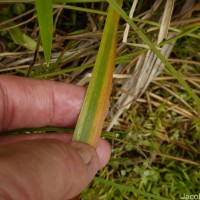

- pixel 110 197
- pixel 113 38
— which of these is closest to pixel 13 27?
pixel 113 38

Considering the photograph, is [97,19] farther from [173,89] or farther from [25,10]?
[173,89]

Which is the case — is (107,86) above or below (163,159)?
above

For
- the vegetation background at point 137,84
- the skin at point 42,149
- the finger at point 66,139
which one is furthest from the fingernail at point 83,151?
the vegetation background at point 137,84

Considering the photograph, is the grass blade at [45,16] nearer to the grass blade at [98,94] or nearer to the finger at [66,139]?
the grass blade at [98,94]

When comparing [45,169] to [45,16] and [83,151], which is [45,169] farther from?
[45,16]

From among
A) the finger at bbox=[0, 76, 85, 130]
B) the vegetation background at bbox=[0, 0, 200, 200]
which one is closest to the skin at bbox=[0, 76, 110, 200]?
the finger at bbox=[0, 76, 85, 130]

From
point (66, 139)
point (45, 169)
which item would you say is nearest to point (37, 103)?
point (66, 139)
